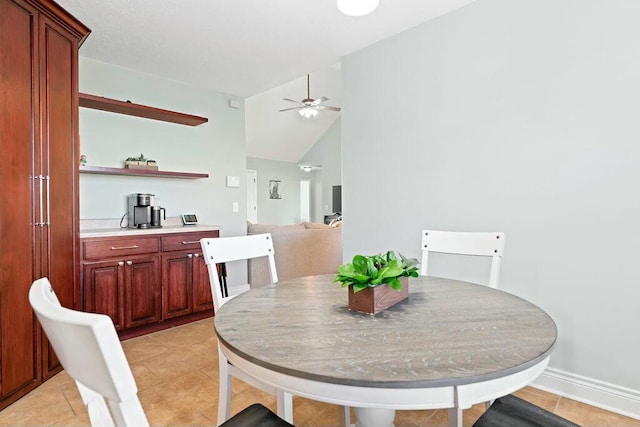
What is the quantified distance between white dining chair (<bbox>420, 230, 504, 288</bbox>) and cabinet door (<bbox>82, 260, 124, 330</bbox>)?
235cm

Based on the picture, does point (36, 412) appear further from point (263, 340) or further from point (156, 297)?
point (263, 340)

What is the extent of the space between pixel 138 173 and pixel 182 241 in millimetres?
739

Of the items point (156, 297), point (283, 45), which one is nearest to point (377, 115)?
point (283, 45)

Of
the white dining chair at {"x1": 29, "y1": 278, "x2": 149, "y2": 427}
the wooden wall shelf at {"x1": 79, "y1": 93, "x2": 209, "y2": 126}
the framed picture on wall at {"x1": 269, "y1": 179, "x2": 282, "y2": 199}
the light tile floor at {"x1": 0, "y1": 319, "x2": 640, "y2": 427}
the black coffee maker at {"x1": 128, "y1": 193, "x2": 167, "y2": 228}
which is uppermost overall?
the wooden wall shelf at {"x1": 79, "y1": 93, "x2": 209, "y2": 126}

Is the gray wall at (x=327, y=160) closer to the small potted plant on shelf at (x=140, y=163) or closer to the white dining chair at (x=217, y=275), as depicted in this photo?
the small potted plant on shelf at (x=140, y=163)

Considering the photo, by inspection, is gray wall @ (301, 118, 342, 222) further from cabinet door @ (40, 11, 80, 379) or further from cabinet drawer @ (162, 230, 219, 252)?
cabinet door @ (40, 11, 80, 379)

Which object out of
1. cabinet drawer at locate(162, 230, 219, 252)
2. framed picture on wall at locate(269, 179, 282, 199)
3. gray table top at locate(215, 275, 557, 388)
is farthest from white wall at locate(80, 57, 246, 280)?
framed picture on wall at locate(269, 179, 282, 199)

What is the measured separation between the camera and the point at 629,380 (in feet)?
5.74

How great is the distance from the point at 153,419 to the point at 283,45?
8.74 ft

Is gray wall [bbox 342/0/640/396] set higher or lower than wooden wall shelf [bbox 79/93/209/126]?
lower

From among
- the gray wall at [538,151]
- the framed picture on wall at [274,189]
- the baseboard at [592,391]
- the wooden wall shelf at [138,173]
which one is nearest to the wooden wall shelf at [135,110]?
the wooden wall shelf at [138,173]

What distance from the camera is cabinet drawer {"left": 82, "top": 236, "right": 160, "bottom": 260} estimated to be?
266 cm

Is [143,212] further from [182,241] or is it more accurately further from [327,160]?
[327,160]

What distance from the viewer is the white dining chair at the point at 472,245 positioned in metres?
1.66
